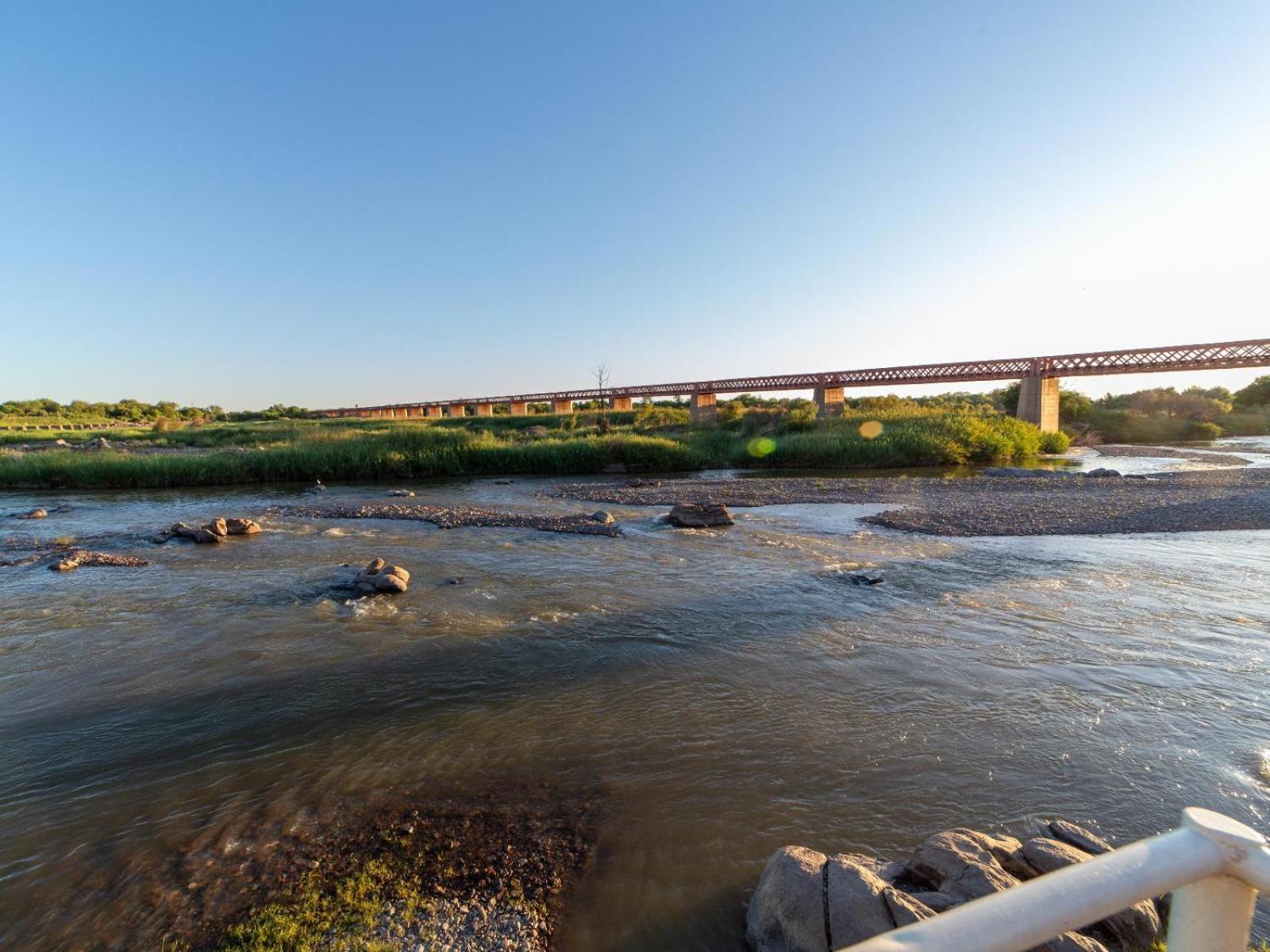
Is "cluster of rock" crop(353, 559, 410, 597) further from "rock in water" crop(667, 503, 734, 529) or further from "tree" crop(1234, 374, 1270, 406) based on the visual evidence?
"tree" crop(1234, 374, 1270, 406)

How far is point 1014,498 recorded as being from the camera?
1953cm

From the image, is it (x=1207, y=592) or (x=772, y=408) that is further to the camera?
(x=772, y=408)

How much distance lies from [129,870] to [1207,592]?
47.0ft

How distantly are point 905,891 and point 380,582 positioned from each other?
9.46 metres

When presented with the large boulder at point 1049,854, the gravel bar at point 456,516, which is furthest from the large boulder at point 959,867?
the gravel bar at point 456,516

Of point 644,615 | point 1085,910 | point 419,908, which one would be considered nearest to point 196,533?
point 644,615

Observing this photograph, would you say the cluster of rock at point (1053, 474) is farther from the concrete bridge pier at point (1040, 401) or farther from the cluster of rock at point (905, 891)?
the cluster of rock at point (905, 891)

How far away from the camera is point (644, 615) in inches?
364

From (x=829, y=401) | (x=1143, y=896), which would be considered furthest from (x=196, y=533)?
(x=829, y=401)

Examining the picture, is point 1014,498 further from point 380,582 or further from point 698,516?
point 380,582

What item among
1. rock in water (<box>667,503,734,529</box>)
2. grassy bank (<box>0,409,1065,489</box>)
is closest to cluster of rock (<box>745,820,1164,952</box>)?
rock in water (<box>667,503,734,529</box>)

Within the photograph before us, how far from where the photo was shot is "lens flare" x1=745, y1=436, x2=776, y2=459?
3538 centimetres

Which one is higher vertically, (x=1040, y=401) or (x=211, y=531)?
(x=1040, y=401)

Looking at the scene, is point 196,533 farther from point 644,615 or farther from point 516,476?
point 516,476
